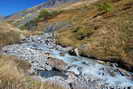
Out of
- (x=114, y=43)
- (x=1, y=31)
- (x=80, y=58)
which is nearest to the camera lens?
(x=80, y=58)

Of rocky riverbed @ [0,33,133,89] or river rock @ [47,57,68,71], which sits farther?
river rock @ [47,57,68,71]

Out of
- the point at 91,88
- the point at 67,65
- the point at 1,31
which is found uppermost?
the point at 1,31

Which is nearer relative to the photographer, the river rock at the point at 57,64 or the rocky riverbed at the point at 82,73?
the rocky riverbed at the point at 82,73

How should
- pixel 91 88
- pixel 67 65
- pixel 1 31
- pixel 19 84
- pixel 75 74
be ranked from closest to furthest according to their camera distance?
pixel 19 84 < pixel 91 88 < pixel 75 74 < pixel 67 65 < pixel 1 31

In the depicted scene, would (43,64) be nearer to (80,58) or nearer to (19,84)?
(80,58)

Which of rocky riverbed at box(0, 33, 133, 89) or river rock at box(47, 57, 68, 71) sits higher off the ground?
river rock at box(47, 57, 68, 71)

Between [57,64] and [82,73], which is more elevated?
[57,64]

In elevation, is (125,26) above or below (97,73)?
above

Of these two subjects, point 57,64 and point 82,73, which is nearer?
point 82,73

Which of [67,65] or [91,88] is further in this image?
[67,65]

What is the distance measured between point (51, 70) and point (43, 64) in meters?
0.89

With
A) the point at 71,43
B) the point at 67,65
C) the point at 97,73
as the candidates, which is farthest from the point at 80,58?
the point at 71,43

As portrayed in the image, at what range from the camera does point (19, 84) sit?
2.90m

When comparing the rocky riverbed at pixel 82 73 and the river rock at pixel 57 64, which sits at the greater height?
the river rock at pixel 57 64
